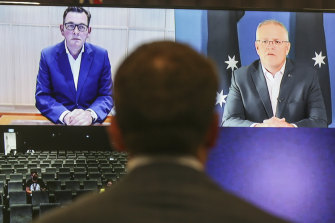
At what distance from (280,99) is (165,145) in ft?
24.0

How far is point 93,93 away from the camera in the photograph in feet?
26.9

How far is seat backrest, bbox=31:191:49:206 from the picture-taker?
33.8 ft

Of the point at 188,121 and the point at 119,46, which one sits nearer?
the point at 188,121

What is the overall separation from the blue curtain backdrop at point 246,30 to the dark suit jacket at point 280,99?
0.15 metres

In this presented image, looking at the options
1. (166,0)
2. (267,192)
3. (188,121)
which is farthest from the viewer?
(166,0)

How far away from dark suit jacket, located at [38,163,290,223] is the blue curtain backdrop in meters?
7.16

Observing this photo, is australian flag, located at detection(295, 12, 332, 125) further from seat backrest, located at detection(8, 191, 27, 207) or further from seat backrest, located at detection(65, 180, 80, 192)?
seat backrest, located at detection(65, 180, 80, 192)

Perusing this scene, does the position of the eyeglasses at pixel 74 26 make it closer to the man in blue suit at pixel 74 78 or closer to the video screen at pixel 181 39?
the man in blue suit at pixel 74 78

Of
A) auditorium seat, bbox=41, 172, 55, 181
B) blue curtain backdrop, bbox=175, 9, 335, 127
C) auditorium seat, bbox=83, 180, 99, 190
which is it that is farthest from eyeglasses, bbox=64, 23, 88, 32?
auditorium seat, bbox=41, 172, 55, 181

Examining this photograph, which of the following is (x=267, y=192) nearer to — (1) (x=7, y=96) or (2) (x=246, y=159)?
(2) (x=246, y=159)

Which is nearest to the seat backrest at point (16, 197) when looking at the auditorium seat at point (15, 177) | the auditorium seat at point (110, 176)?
the auditorium seat at point (15, 177)

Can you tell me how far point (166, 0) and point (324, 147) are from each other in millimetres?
3088

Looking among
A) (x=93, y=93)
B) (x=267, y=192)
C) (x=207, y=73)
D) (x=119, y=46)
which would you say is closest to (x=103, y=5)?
(x=119, y=46)

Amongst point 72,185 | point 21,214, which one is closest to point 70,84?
point 21,214
